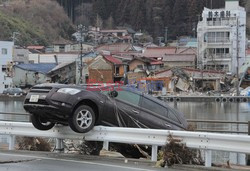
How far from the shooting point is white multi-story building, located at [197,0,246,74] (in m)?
80.9

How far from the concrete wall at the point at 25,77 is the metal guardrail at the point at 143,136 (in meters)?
72.9

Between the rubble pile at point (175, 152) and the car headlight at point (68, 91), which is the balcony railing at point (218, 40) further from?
the rubble pile at point (175, 152)

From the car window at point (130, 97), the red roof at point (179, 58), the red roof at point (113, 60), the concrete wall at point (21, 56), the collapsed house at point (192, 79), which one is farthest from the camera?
the concrete wall at point (21, 56)

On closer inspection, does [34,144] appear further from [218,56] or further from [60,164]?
[218,56]

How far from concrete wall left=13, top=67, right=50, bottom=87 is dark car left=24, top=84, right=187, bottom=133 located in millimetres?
73236

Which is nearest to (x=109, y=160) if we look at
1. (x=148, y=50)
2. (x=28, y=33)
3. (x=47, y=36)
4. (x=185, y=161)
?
(x=185, y=161)

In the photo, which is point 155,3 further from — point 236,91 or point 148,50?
point 236,91

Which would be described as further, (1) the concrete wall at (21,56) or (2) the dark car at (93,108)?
(1) the concrete wall at (21,56)

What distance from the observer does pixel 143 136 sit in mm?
9703

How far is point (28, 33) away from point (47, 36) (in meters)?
15.2

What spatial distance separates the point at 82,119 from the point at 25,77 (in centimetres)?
7659

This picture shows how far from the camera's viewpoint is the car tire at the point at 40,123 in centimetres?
1098

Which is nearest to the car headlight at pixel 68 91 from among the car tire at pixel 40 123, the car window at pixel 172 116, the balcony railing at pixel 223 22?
the car tire at pixel 40 123

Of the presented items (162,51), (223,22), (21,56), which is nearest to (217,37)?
(223,22)
